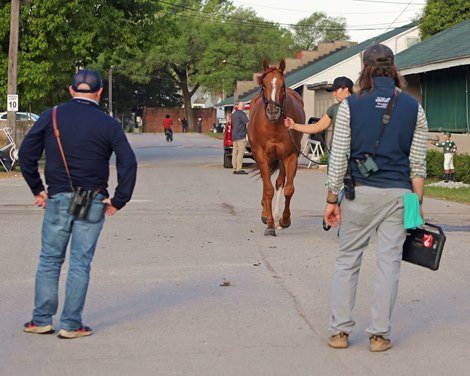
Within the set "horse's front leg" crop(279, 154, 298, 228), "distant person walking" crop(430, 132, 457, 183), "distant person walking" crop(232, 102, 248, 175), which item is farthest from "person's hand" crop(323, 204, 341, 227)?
"distant person walking" crop(232, 102, 248, 175)

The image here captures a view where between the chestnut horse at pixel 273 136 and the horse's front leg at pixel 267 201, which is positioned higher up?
the chestnut horse at pixel 273 136

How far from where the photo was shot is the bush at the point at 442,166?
21.9m

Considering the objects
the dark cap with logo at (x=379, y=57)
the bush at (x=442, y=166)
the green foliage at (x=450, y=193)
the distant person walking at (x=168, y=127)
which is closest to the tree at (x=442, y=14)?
the bush at (x=442, y=166)

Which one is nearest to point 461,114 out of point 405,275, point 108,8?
point 108,8

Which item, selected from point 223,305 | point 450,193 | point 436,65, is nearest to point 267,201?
point 223,305

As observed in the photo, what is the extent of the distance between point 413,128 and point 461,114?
61.6ft

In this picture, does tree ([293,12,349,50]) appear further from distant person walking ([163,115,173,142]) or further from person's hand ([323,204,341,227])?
person's hand ([323,204,341,227])

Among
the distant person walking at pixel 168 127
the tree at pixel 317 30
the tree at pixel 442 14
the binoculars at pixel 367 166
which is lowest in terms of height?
the distant person walking at pixel 168 127

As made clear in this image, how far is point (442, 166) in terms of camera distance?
913 inches

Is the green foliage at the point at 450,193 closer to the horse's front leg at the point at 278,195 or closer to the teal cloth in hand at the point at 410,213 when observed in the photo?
the horse's front leg at the point at 278,195

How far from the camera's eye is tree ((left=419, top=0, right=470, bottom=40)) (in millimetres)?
36781

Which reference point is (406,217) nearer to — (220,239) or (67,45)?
(220,239)

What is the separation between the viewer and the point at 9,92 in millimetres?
27594

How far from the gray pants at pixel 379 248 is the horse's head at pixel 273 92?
20.0ft
